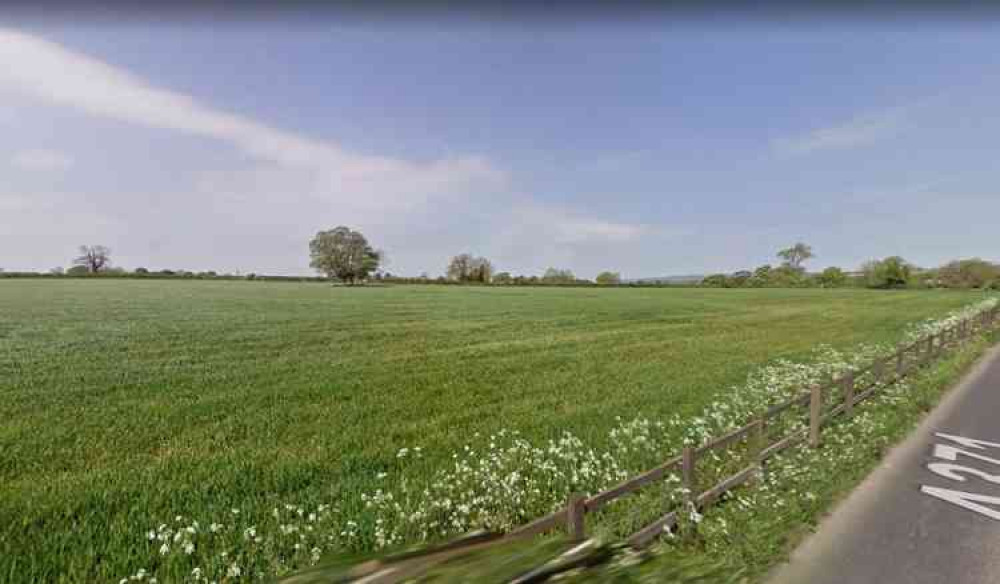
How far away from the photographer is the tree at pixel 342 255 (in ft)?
292

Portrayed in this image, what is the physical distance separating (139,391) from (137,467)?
504cm

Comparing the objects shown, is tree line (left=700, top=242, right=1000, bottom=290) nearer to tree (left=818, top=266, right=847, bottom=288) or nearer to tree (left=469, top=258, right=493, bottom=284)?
tree (left=818, top=266, right=847, bottom=288)

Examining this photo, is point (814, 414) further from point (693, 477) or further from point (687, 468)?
point (687, 468)

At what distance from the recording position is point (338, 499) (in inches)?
174

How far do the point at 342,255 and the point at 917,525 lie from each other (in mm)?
94656

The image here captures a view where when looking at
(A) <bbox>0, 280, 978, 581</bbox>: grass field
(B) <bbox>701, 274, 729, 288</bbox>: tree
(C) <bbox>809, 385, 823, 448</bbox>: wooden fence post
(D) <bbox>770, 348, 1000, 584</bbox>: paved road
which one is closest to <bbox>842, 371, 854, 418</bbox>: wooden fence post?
(D) <bbox>770, 348, 1000, 584</bbox>: paved road

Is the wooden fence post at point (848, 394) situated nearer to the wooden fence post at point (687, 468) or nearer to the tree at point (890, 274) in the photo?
the wooden fence post at point (687, 468)

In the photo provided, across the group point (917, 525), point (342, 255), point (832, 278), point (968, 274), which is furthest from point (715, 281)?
point (917, 525)

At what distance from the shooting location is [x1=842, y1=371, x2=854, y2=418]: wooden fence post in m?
6.81

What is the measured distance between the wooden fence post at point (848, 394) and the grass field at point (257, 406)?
2.24 metres

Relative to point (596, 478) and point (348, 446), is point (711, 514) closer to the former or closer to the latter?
point (596, 478)

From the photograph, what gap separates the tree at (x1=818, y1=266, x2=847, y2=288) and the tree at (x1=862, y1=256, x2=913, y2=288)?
4.94 m

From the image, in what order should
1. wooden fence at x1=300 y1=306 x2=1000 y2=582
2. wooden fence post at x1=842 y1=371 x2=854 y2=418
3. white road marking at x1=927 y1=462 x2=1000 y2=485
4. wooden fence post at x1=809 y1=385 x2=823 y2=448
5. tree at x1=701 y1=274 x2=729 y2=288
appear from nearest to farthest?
wooden fence at x1=300 y1=306 x2=1000 y2=582 → white road marking at x1=927 y1=462 x2=1000 y2=485 → wooden fence post at x1=809 y1=385 x2=823 y2=448 → wooden fence post at x1=842 y1=371 x2=854 y2=418 → tree at x1=701 y1=274 x2=729 y2=288

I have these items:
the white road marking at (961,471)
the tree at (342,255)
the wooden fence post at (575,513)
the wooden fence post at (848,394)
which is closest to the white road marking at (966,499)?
the white road marking at (961,471)
